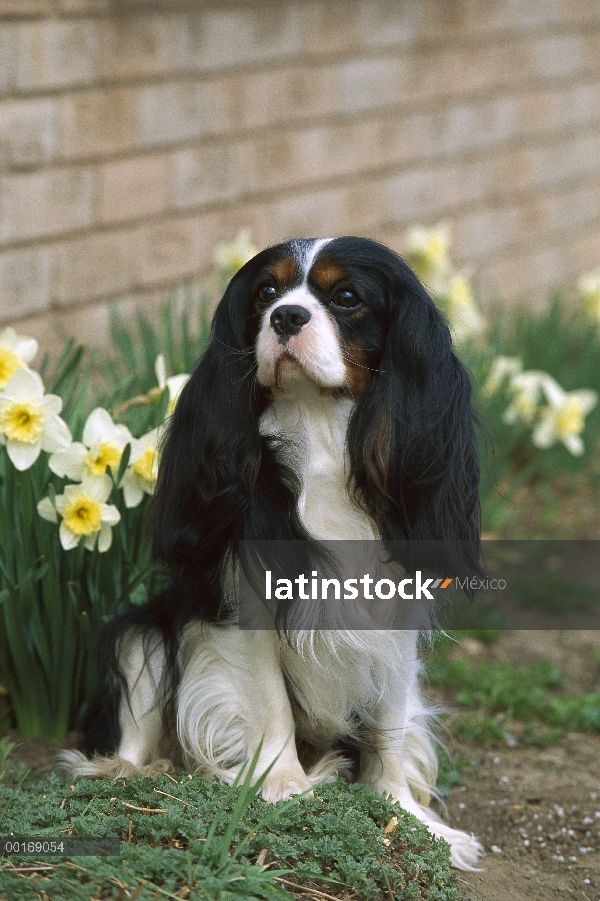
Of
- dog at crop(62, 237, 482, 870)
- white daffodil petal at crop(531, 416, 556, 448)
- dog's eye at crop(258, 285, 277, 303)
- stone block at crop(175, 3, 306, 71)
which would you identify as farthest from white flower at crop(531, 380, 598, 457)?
dog's eye at crop(258, 285, 277, 303)

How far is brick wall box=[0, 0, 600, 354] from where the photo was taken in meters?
4.18

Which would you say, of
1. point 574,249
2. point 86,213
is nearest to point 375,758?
point 86,213

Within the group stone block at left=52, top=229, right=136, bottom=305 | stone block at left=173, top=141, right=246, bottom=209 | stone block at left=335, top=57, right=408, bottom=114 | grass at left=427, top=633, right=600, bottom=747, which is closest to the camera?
Result: grass at left=427, top=633, right=600, bottom=747

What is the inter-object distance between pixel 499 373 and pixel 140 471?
2.29 meters

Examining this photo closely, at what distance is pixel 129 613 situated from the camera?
8.38 feet

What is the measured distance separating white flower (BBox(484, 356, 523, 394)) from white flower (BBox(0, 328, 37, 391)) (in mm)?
2222

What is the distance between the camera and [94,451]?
2611 mm

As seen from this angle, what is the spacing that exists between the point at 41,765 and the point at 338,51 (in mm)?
3910

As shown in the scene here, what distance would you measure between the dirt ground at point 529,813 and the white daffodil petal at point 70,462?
2.31 ft

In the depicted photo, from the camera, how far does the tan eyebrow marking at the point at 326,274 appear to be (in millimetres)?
2129

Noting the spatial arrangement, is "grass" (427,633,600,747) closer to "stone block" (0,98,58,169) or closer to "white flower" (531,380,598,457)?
"white flower" (531,380,598,457)

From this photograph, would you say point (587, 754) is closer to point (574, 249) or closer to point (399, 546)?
point (399, 546)

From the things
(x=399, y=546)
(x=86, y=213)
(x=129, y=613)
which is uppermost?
(x=86, y=213)

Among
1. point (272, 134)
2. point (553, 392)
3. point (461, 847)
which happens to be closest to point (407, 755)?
point (461, 847)
